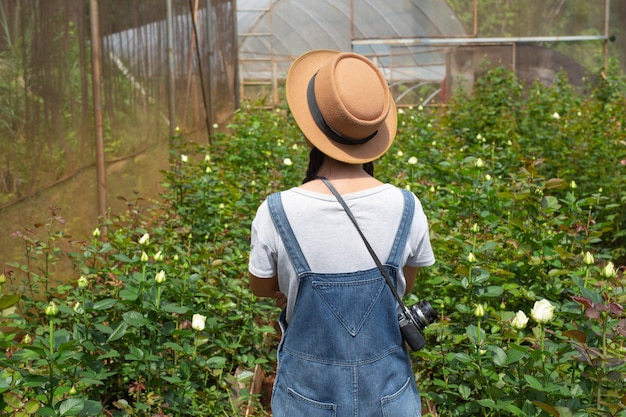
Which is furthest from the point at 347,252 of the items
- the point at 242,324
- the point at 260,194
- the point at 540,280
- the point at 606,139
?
the point at 606,139

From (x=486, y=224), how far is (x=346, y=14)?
38.5 feet

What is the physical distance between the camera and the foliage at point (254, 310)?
2.11 metres

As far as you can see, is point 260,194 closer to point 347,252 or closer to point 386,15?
point 347,252

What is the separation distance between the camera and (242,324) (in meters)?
3.45

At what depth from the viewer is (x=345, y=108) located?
1.85 metres

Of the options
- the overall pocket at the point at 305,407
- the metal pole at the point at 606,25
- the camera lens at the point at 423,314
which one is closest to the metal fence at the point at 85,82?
the overall pocket at the point at 305,407

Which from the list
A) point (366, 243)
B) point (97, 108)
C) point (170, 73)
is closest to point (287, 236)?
point (366, 243)

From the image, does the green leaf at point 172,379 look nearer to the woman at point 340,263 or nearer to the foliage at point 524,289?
the woman at point 340,263

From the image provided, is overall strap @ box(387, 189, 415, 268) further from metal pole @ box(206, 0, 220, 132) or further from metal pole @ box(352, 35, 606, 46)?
metal pole @ box(352, 35, 606, 46)

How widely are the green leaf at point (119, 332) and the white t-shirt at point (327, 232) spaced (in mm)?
696

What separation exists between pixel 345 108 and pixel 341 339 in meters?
0.53

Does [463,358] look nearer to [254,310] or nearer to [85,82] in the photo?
[254,310]

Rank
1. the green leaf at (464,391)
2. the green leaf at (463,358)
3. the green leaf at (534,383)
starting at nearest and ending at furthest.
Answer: the green leaf at (534,383)
the green leaf at (463,358)
the green leaf at (464,391)

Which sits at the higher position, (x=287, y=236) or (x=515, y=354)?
(x=287, y=236)
